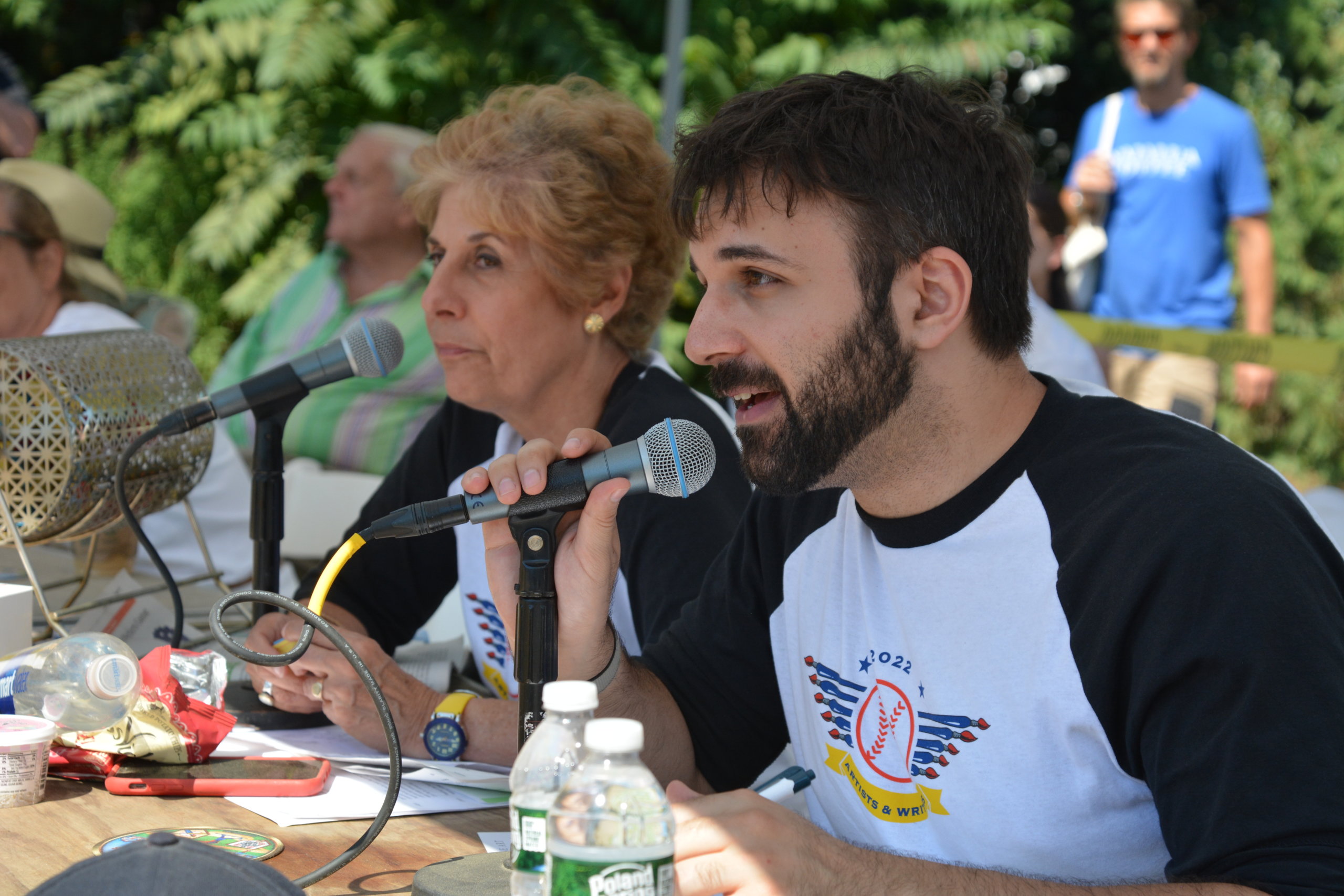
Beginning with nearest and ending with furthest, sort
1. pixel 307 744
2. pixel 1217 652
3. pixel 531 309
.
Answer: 1. pixel 1217 652
2. pixel 307 744
3. pixel 531 309

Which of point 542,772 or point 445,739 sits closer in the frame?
point 542,772

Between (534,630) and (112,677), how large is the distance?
0.59 meters

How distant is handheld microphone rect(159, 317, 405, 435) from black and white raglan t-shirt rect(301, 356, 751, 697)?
0.23 metres

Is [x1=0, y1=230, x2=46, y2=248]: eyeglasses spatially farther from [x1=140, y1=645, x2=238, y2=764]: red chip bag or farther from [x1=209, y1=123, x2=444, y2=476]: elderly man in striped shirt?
[x1=140, y1=645, x2=238, y2=764]: red chip bag

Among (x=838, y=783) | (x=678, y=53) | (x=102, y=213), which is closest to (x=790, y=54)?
(x=678, y=53)

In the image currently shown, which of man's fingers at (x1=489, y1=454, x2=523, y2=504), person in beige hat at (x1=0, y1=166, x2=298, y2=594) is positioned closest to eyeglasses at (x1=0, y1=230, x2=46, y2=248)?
person in beige hat at (x1=0, y1=166, x2=298, y2=594)

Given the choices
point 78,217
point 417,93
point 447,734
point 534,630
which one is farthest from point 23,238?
point 417,93

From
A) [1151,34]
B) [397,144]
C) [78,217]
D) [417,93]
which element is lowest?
[78,217]

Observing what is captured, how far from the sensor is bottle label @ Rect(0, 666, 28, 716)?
1.49 metres

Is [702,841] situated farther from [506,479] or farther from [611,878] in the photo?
[506,479]

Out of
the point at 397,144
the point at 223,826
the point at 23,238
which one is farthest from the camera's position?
the point at 397,144

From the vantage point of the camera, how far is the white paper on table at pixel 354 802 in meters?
1.38

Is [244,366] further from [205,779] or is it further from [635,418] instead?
[205,779]

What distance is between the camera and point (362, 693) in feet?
5.56
